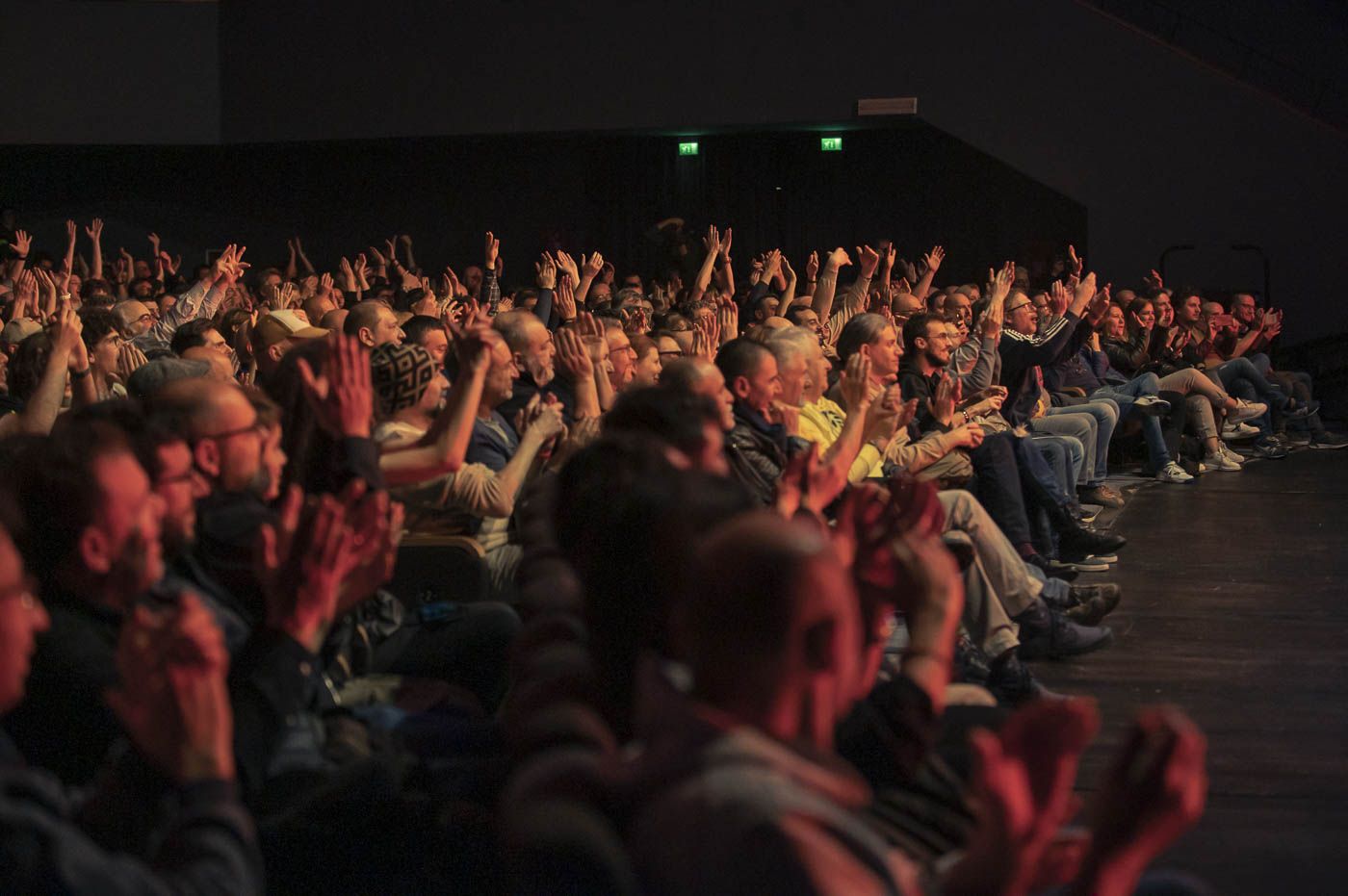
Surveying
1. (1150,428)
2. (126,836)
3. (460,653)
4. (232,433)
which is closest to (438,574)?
(460,653)

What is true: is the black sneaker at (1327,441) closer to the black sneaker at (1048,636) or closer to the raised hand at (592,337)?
the black sneaker at (1048,636)

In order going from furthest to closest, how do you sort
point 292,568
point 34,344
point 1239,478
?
point 1239,478
point 34,344
point 292,568

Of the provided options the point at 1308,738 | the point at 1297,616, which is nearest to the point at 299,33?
the point at 1297,616

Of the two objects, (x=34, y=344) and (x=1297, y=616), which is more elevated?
(x=34, y=344)

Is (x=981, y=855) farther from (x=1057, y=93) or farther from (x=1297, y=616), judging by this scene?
(x=1057, y=93)

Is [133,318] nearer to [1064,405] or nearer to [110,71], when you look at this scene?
[1064,405]

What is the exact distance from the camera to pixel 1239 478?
28.4ft

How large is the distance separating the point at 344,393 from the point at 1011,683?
1915mm

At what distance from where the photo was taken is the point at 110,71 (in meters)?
14.0

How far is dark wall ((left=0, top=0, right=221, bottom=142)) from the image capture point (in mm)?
13820

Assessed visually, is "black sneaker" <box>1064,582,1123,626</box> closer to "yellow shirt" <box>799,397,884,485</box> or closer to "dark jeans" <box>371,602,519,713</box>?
"yellow shirt" <box>799,397,884,485</box>

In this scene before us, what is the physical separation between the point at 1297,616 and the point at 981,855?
3993 mm

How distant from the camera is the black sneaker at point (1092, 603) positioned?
186 inches

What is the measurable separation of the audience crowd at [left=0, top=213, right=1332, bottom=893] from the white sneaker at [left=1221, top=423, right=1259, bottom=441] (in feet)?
19.2
